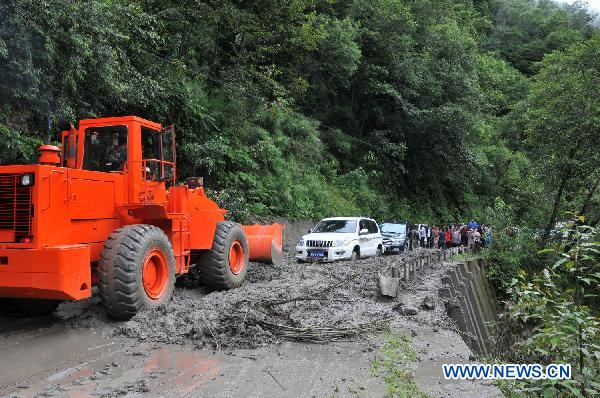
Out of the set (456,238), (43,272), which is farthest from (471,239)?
(43,272)

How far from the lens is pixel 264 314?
7.42 m

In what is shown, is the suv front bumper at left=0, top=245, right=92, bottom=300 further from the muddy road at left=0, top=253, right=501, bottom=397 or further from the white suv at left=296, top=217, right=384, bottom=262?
the white suv at left=296, top=217, right=384, bottom=262

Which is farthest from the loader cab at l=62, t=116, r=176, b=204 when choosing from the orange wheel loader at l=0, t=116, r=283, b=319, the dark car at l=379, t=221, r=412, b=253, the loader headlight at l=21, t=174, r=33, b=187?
the dark car at l=379, t=221, r=412, b=253

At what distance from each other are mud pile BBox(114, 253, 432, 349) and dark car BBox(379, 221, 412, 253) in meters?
10.8

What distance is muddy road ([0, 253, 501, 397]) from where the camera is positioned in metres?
4.94

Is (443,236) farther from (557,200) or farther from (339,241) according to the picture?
(339,241)

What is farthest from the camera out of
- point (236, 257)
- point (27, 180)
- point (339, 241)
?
point (339, 241)

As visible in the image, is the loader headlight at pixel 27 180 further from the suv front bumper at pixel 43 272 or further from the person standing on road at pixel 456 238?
the person standing on road at pixel 456 238

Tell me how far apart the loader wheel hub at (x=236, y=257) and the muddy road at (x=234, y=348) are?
4.82 ft

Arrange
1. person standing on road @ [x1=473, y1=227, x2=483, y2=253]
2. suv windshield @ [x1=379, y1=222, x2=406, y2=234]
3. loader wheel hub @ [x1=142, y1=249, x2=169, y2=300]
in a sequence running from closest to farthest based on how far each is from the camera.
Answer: loader wheel hub @ [x1=142, y1=249, x2=169, y2=300] → suv windshield @ [x1=379, y1=222, x2=406, y2=234] → person standing on road @ [x1=473, y1=227, x2=483, y2=253]

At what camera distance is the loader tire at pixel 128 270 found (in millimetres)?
6996

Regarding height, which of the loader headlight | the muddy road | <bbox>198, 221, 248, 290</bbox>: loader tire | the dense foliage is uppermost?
the dense foliage

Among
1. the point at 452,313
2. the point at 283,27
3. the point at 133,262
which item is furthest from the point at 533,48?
the point at 133,262

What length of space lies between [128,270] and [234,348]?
196cm
